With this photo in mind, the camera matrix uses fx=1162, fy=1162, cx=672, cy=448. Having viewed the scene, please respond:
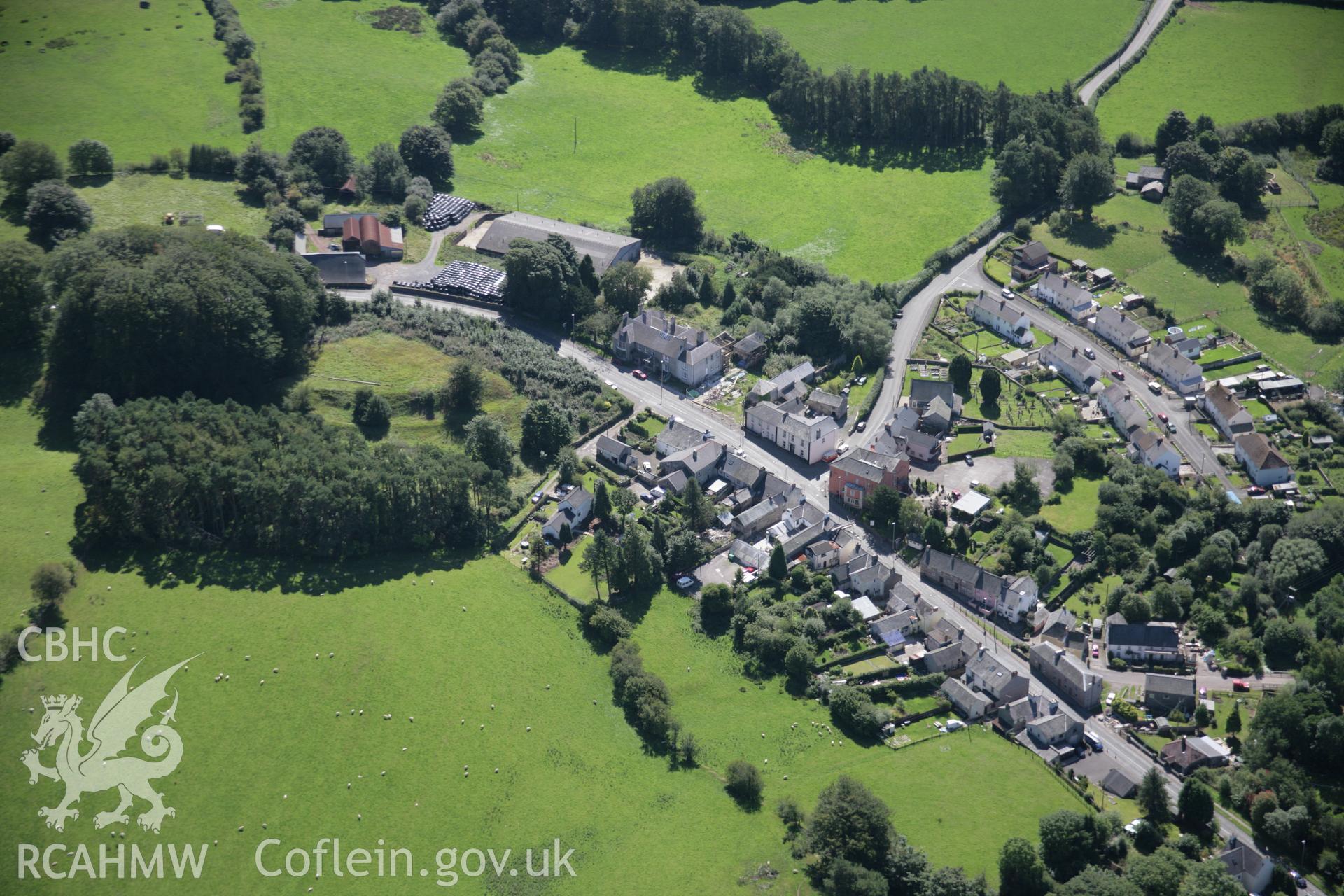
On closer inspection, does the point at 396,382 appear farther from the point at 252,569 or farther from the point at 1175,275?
the point at 1175,275

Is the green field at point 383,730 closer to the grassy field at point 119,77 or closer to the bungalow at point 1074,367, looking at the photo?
the bungalow at point 1074,367

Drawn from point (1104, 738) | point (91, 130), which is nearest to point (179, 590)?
point (1104, 738)

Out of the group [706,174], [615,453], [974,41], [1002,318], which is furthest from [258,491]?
[974,41]

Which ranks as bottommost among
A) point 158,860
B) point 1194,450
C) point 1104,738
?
point 158,860

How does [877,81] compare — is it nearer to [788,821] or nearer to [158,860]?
[788,821]

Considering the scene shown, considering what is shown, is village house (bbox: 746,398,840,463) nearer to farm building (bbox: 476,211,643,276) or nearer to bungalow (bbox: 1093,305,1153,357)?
farm building (bbox: 476,211,643,276)

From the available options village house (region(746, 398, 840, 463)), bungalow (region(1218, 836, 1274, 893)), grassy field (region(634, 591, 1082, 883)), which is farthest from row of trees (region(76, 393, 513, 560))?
bungalow (region(1218, 836, 1274, 893))

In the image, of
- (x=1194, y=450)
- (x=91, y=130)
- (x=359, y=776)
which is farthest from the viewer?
(x=91, y=130)
